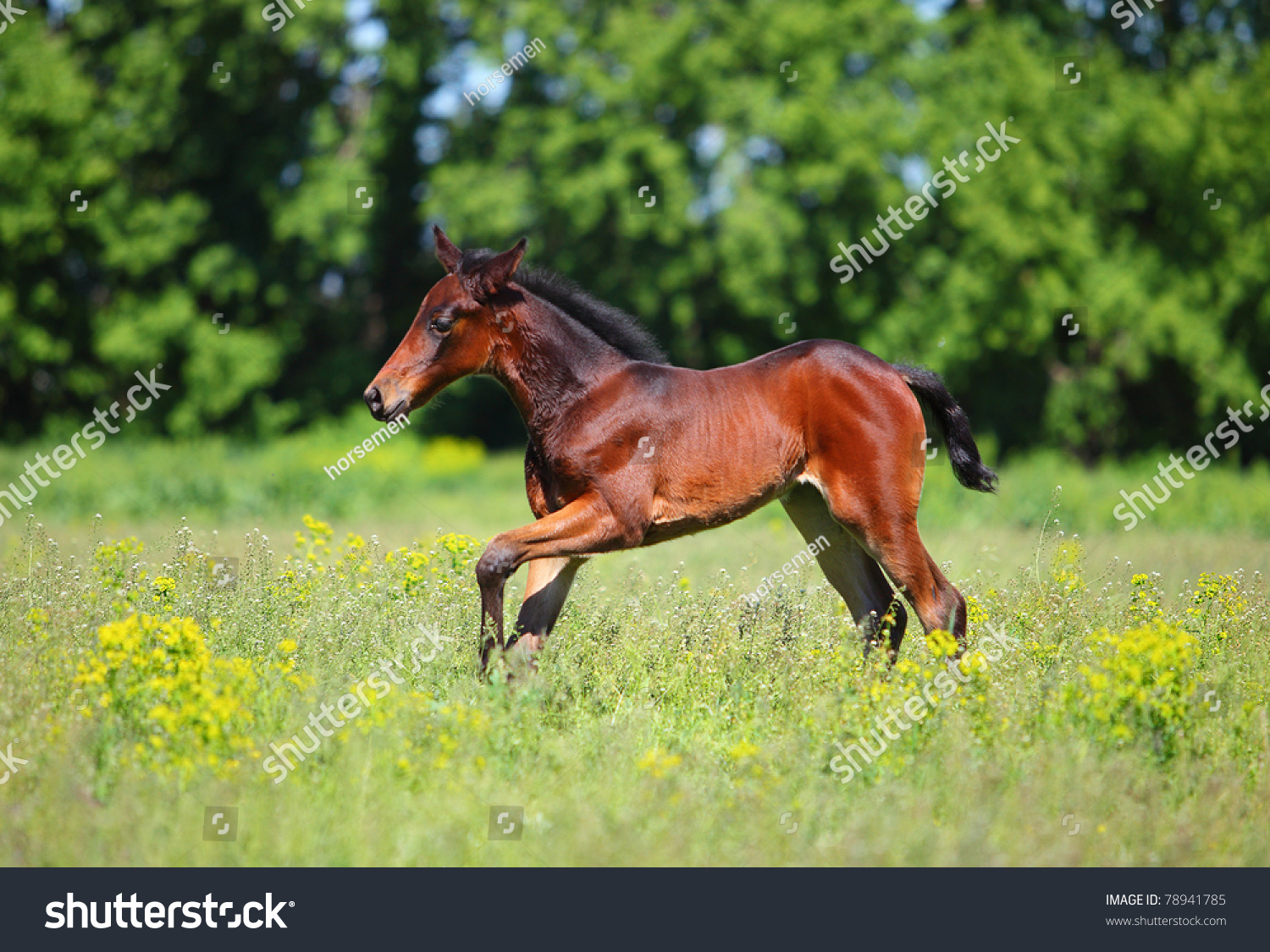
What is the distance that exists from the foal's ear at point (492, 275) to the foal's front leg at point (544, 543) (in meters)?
1.21

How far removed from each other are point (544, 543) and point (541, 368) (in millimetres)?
1020

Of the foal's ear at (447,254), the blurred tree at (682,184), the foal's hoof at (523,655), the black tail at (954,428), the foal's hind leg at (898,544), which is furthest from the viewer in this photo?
the blurred tree at (682,184)

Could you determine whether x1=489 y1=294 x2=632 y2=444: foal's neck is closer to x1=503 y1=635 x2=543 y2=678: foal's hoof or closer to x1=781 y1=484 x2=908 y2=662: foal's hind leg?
x1=503 y1=635 x2=543 y2=678: foal's hoof

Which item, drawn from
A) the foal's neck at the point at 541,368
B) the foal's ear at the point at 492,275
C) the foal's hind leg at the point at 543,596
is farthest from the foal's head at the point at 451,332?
the foal's hind leg at the point at 543,596

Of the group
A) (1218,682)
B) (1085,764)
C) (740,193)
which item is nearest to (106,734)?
(1085,764)

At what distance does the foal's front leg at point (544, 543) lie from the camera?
5.77 meters

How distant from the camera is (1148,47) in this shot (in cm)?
2522


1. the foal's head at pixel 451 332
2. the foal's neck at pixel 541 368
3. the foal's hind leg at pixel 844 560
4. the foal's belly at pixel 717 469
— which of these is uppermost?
the foal's head at pixel 451 332

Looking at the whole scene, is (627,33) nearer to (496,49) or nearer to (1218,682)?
(496,49)

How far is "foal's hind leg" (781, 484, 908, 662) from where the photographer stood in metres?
7.06

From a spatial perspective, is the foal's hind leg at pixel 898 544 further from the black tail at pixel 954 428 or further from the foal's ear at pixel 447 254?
the foal's ear at pixel 447 254

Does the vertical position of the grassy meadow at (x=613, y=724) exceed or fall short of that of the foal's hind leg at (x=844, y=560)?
it exceeds it

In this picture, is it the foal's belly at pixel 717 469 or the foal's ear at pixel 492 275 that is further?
the foal's belly at pixel 717 469
